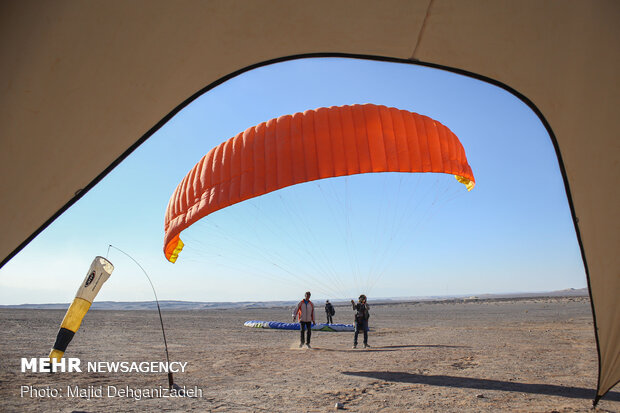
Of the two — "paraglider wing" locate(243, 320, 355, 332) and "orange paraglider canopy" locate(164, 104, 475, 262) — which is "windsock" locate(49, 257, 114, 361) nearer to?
"orange paraglider canopy" locate(164, 104, 475, 262)

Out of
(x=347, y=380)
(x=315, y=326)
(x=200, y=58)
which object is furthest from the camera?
(x=315, y=326)

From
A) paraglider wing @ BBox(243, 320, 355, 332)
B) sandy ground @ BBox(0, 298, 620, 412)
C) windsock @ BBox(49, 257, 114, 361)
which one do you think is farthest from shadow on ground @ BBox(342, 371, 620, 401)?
paraglider wing @ BBox(243, 320, 355, 332)

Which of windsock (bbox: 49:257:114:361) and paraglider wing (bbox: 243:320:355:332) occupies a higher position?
windsock (bbox: 49:257:114:361)

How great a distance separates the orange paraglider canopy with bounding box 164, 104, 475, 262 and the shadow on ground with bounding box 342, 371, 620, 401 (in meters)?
3.12

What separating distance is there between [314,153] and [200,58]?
330cm

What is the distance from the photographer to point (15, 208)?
61.4 inches

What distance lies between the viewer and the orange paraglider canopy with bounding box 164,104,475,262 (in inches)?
197

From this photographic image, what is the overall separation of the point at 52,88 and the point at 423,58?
5.75 ft

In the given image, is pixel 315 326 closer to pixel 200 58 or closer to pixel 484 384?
pixel 484 384

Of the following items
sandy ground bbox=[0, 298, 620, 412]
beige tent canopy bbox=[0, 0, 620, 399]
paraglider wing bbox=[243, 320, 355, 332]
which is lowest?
paraglider wing bbox=[243, 320, 355, 332]

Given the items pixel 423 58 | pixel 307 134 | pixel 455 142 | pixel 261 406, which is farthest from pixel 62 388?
pixel 455 142

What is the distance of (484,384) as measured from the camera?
5566 mm

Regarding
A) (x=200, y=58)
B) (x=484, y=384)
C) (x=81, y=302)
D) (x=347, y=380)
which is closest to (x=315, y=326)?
(x=347, y=380)

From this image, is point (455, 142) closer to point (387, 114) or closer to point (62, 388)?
point (387, 114)
